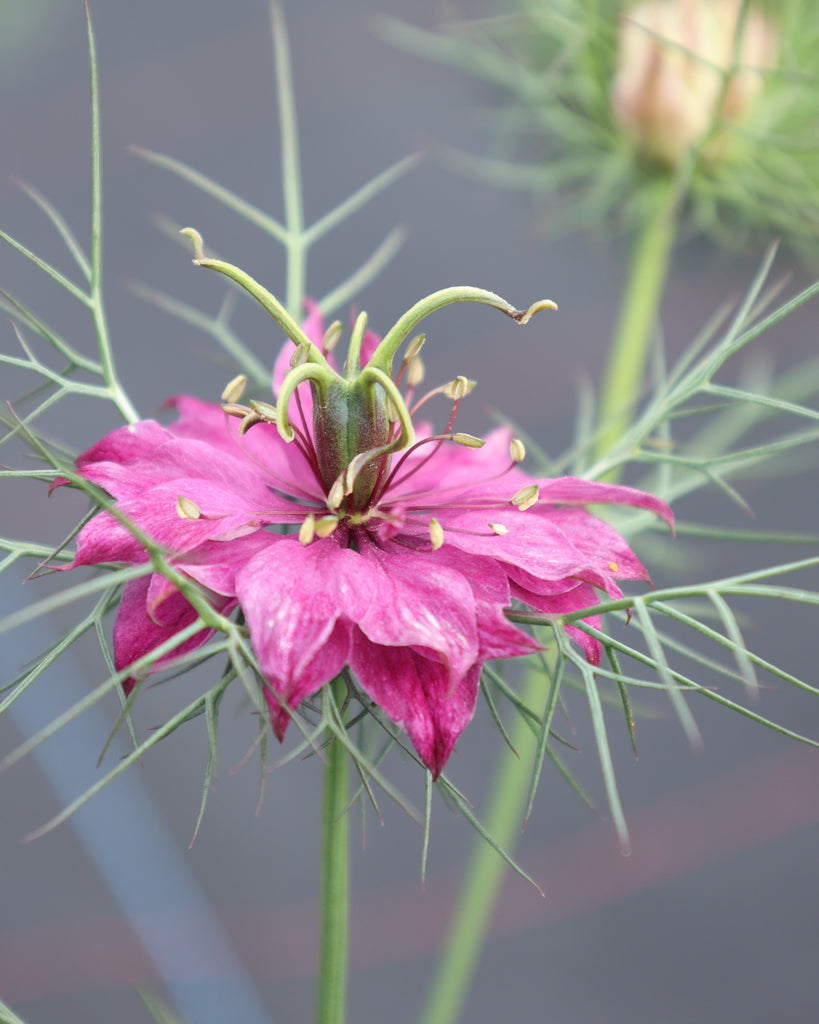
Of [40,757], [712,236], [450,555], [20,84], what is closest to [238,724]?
[40,757]

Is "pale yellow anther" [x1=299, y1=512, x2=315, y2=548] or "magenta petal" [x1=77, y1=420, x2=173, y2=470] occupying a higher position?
"magenta petal" [x1=77, y1=420, x2=173, y2=470]

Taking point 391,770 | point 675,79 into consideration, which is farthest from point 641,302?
point 391,770

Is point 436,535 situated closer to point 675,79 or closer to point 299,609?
point 299,609

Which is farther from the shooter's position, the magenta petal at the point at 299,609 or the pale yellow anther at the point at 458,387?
the pale yellow anther at the point at 458,387

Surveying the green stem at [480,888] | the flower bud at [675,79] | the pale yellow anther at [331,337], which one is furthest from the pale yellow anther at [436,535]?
the flower bud at [675,79]

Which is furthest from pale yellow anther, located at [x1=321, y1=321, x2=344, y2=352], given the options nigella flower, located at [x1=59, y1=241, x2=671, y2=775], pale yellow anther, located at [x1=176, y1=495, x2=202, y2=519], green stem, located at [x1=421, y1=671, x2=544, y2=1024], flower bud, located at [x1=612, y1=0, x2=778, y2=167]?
flower bud, located at [x1=612, y1=0, x2=778, y2=167]

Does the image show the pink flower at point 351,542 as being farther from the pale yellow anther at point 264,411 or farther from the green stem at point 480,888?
the green stem at point 480,888

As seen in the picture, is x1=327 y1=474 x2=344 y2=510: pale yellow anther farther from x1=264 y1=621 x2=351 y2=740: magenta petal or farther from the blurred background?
the blurred background
